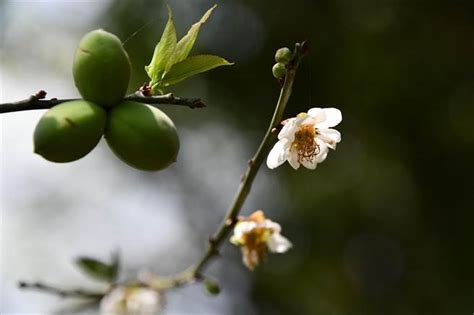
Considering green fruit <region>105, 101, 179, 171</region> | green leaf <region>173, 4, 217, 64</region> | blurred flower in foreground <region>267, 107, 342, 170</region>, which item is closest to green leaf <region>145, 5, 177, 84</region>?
green leaf <region>173, 4, 217, 64</region>

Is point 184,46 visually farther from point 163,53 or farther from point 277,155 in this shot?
point 277,155

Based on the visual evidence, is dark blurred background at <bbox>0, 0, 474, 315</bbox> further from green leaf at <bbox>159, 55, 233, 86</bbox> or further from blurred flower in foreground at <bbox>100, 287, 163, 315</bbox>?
→ green leaf at <bbox>159, 55, 233, 86</bbox>

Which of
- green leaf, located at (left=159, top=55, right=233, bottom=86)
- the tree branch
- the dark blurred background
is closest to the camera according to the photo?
the tree branch

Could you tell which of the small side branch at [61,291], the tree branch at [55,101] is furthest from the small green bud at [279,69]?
the small side branch at [61,291]

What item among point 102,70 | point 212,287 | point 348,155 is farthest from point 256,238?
point 348,155

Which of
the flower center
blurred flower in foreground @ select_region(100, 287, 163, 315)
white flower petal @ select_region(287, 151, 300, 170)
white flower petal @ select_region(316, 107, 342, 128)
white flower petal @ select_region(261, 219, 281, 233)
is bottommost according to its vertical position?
blurred flower in foreground @ select_region(100, 287, 163, 315)

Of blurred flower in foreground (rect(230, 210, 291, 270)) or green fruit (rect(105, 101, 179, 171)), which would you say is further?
blurred flower in foreground (rect(230, 210, 291, 270))
